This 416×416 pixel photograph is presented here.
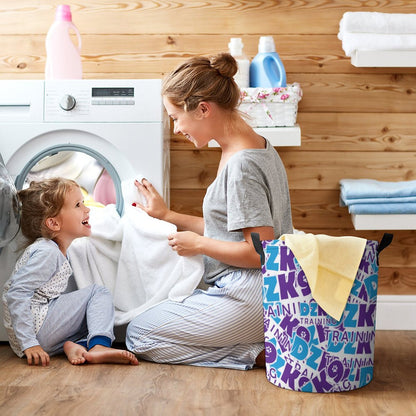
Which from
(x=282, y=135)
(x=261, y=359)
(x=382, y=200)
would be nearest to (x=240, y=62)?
(x=282, y=135)

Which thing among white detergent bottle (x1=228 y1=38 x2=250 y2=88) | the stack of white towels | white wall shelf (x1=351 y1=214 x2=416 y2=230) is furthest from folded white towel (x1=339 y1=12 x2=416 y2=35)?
white wall shelf (x1=351 y1=214 x2=416 y2=230)

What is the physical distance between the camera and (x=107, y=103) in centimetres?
235

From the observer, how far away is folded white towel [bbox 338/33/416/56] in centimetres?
251

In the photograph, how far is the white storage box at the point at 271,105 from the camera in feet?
8.36

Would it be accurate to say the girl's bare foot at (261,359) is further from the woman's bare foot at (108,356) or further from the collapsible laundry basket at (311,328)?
the woman's bare foot at (108,356)

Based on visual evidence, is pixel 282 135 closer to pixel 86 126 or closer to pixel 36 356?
pixel 86 126

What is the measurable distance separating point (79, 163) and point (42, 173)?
5.2 inches

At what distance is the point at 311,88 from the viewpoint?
279cm

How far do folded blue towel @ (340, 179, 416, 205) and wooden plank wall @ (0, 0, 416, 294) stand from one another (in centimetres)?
20

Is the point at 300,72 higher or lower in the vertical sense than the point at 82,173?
higher

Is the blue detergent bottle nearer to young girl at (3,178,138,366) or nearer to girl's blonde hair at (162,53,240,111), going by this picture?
girl's blonde hair at (162,53,240,111)

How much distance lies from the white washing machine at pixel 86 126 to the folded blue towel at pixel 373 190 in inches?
27.0

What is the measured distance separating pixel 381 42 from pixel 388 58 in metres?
0.06

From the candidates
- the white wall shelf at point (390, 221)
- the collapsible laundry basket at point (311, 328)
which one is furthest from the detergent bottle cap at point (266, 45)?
the collapsible laundry basket at point (311, 328)
